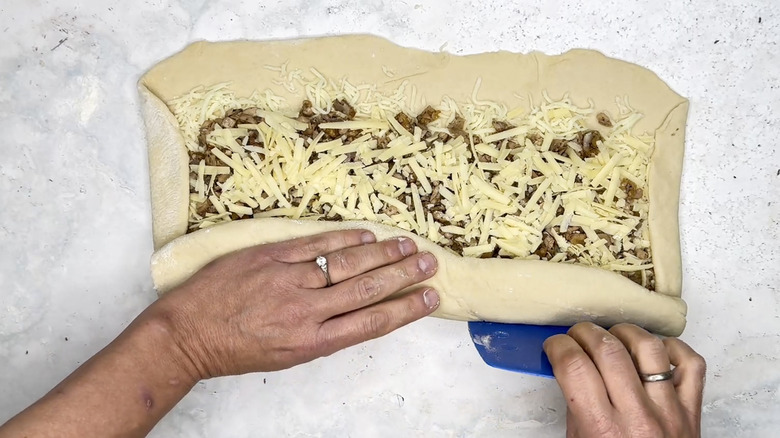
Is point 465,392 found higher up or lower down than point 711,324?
lower down

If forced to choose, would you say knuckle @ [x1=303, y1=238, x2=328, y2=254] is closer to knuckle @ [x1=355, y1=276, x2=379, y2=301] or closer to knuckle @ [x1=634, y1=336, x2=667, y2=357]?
knuckle @ [x1=355, y1=276, x2=379, y2=301]

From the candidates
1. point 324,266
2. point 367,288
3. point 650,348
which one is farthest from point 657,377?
point 324,266

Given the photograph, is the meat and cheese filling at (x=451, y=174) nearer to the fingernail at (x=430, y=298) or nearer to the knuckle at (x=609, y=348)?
the fingernail at (x=430, y=298)

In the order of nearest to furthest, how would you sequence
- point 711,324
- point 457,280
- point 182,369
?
point 182,369 < point 457,280 < point 711,324

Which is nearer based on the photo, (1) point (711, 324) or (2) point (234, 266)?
(2) point (234, 266)

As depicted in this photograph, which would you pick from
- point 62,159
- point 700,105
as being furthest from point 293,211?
point 700,105

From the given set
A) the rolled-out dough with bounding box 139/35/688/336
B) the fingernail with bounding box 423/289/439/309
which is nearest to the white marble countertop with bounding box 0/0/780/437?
the rolled-out dough with bounding box 139/35/688/336

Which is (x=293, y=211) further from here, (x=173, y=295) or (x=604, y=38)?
(x=604, y=38)
